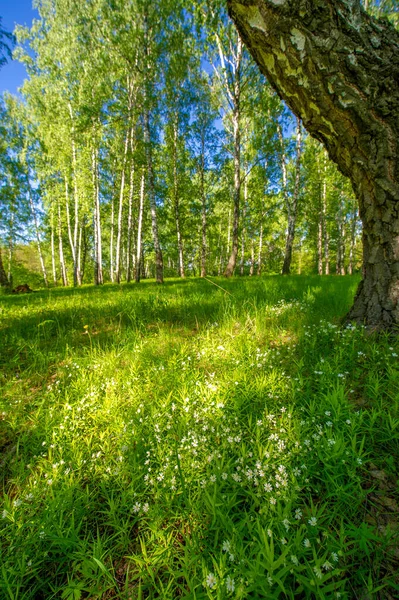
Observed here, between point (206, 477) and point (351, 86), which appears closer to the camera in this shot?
point (206, 477)

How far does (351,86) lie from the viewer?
6.95ft

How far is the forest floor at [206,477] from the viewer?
0.94 m

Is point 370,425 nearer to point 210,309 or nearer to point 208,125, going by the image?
point 210,309

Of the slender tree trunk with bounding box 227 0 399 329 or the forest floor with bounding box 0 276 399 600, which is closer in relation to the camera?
the forest floor with bounding box 0 276 399 600

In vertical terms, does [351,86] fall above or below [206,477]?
above

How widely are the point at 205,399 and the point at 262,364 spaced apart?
67 cm

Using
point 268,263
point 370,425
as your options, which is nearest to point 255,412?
point 370,425

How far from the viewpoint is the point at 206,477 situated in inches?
49.7

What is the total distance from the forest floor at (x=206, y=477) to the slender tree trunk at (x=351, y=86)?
1.01 metres

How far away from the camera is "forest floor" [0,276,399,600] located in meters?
0.94

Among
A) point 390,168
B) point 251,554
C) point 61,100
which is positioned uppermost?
point 61,100

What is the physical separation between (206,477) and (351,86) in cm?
331

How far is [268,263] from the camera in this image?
113 feet

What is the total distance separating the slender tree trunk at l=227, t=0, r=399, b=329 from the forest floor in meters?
1.01
